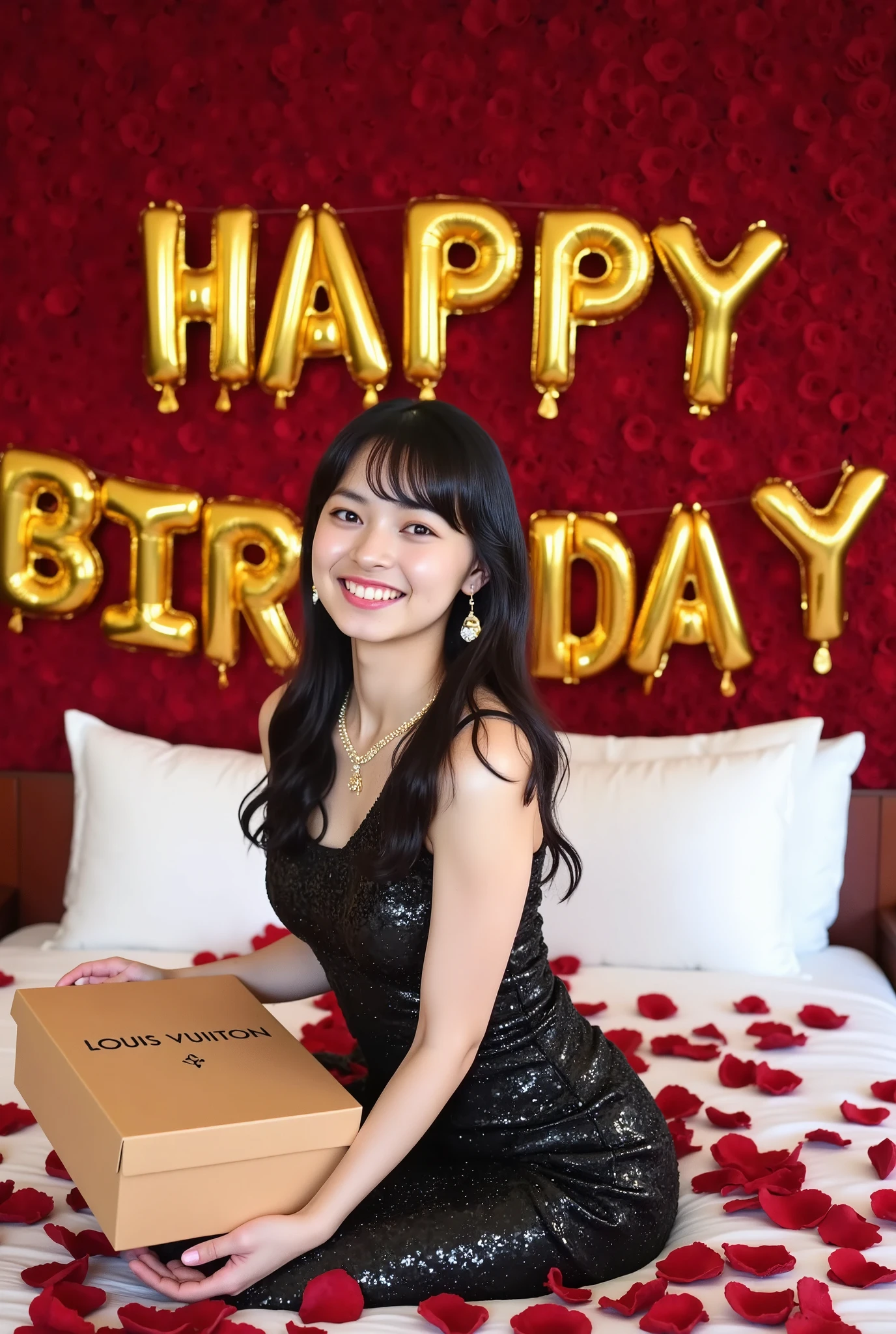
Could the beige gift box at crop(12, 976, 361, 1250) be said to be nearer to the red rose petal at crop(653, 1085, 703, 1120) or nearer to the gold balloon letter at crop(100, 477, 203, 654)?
the red rose petal at crop(653, 1085, 703, 1120)

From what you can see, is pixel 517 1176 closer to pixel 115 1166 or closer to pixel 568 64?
pixel 115 1166

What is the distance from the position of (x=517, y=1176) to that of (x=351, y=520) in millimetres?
808

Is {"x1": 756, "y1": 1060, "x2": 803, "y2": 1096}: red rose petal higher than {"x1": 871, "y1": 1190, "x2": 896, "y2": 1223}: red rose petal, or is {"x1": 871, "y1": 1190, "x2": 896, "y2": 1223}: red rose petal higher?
{"x1": 871, "y1": 1190, "x2": 896, "y2": 1223}: red rose petal

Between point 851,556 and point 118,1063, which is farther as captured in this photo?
point 851,556

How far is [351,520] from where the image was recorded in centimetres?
162

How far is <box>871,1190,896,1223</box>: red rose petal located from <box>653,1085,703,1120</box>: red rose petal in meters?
0.34

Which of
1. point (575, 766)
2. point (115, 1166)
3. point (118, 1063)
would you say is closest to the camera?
point (115, 1166)

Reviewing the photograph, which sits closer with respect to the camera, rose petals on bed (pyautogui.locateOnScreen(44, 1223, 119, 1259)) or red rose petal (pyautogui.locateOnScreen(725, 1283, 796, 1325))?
red rose petal (pyautogui.locateOnScreen(725, 1283, 796, 1325))

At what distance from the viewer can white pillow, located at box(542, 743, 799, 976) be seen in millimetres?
2498

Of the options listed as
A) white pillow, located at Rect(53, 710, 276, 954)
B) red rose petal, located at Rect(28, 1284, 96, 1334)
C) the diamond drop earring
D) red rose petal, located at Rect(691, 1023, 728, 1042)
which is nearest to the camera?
red rose petal, located at Rect(28, 1284, 96, 1334)

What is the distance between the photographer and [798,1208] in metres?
1.57

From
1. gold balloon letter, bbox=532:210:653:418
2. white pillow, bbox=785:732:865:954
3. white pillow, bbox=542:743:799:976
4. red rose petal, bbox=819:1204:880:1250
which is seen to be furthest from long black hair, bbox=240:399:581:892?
gold balloon letter, bbox=532:210:653:418

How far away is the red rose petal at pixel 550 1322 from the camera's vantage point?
131cm

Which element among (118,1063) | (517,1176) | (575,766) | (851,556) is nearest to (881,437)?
(851,556)
